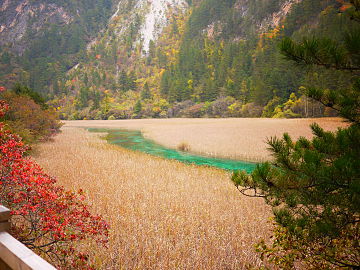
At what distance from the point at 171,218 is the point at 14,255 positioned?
5.24 meters

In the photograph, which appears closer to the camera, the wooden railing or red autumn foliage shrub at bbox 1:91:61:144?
the wooden railing

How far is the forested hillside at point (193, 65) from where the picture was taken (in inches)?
2044

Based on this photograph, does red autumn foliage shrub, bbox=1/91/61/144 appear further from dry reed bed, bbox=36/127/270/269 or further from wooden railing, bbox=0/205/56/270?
wooden railing, bbox=0/205/56/270

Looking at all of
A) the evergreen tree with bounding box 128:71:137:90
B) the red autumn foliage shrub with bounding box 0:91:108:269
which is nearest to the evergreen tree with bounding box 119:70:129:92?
the evergreen tree with bounding box 128:71:137:90

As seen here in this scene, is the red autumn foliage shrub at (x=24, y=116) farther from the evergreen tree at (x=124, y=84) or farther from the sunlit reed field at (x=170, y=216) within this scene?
the evergreen tree at (x=124, y=84)

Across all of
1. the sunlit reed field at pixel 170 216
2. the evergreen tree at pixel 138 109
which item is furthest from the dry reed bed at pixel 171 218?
the evergreen tree at pixel 138 109

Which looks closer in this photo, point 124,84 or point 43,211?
point 43,211

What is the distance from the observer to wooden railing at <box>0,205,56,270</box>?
4.33 feet

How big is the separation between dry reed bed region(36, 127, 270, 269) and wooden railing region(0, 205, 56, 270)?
3069 millimetres

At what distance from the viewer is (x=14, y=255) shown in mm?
1459

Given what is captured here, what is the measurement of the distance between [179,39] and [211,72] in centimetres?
6687

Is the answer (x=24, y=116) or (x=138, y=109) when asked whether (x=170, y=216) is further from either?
(x=138, y=109)

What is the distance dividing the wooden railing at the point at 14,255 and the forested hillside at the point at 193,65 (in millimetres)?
12179

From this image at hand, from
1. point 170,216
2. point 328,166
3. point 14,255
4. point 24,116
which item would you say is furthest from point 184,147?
point 14,255
